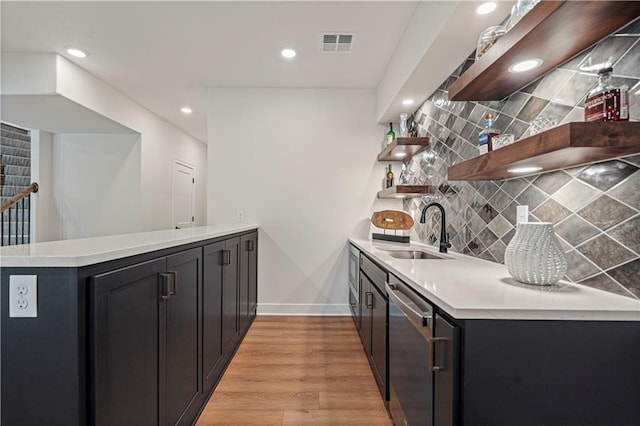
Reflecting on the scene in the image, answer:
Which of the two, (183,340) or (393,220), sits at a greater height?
(393,220)

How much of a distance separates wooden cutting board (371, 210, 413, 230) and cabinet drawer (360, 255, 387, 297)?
0.66 m

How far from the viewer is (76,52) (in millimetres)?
2922

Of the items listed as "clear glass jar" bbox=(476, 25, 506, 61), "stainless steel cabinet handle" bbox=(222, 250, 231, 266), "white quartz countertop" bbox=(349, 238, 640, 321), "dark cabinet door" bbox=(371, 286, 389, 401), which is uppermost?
"clear glass jar" bbox=(476, 25, 506, 61)

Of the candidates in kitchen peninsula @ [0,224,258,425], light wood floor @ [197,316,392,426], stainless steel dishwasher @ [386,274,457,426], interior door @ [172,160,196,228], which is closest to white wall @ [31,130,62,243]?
interior door @ [172,160,196,228]

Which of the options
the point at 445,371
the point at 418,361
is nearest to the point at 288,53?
the point at 418,361

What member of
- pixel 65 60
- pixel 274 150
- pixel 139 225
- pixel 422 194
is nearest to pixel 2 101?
pixel 65 60

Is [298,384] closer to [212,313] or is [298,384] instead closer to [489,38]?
[212,313]

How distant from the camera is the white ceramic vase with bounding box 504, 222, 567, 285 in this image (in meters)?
1.13

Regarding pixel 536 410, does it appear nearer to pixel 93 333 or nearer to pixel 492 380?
pixel 492 380

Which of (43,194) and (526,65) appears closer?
(526,65)

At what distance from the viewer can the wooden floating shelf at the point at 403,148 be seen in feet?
9.25

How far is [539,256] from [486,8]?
49.9 inches

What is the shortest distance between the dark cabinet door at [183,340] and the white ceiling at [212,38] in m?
1.83

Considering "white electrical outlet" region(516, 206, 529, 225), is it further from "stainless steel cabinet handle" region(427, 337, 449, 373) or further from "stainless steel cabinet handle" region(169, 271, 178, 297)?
"stainless steel cabinet handle" region(169, 271, 178, 297)
